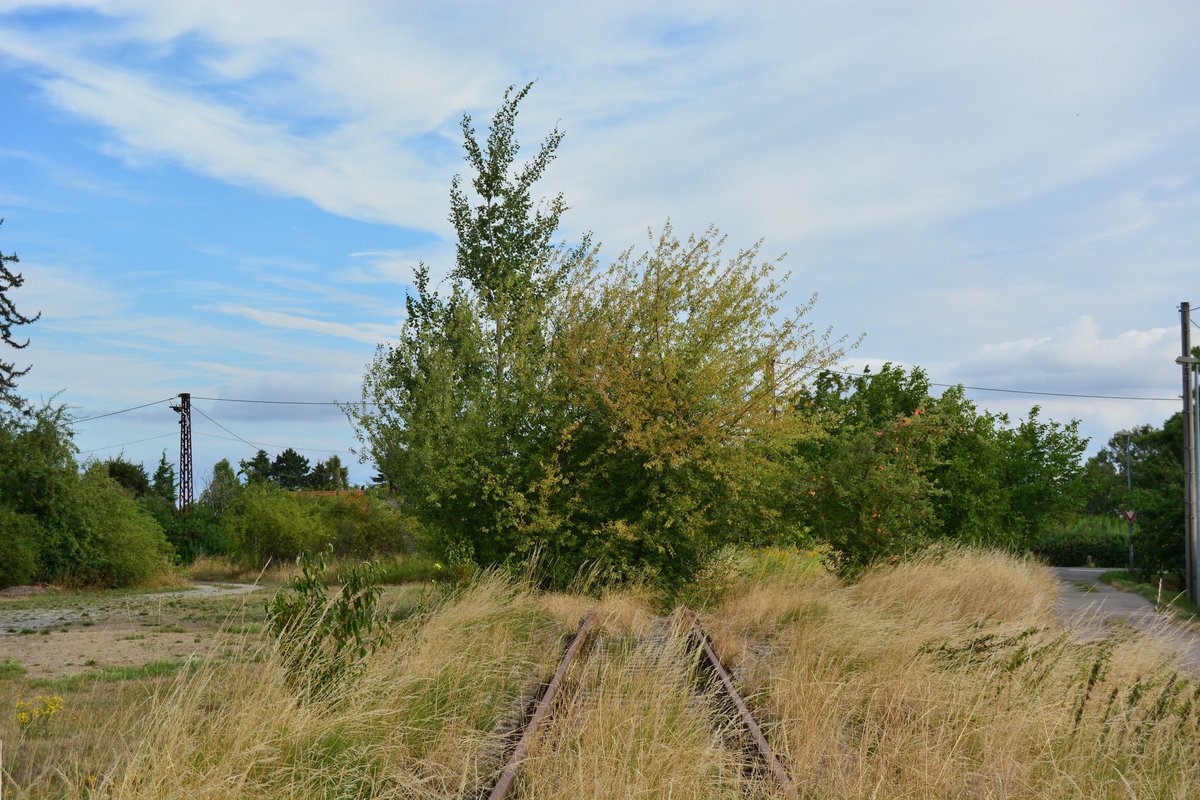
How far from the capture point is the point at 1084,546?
52.2 metres

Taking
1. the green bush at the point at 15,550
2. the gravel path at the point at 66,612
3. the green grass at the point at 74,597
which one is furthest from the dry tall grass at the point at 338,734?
the green bush at the point at 15,550

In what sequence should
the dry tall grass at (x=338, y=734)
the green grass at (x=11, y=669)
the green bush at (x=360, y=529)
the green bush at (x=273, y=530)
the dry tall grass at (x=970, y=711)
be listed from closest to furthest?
the dry tall grass at (x=338, y=734), the dry tall grass at (x=970, y=711), the green grass at (x=11, y=669), the green bush at (x=273, y=530), the green bush at (x=360, y=529)

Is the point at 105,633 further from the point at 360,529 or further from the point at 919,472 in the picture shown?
the point at 360,529

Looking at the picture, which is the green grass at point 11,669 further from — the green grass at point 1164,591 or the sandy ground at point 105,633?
the green grass at point 1164,591

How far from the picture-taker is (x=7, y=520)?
3052cm

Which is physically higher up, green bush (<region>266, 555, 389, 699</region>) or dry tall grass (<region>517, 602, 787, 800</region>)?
green bush (<region>266, 555, 389, 699</region>)

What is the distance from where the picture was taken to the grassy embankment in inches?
253

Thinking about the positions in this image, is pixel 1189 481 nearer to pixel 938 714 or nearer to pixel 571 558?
pixel 571 558

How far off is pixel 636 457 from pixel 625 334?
90.1 inches

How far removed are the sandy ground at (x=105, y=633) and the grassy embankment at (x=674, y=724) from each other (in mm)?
1525

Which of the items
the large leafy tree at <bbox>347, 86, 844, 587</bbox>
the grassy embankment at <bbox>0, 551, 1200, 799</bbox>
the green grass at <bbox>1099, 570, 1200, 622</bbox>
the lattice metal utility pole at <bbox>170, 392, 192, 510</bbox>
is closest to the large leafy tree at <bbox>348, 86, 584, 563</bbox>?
the large leafy tree at <bbox>347, 86, 844, 587</bbox>

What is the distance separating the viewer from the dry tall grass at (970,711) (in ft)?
22.2

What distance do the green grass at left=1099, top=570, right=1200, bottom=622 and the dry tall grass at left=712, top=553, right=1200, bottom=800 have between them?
13601mm

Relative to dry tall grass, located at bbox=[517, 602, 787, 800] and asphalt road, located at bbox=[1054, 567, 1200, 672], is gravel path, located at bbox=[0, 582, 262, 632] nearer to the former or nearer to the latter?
dry tall grass, located at bbox=[517, 602, 787, 800]
